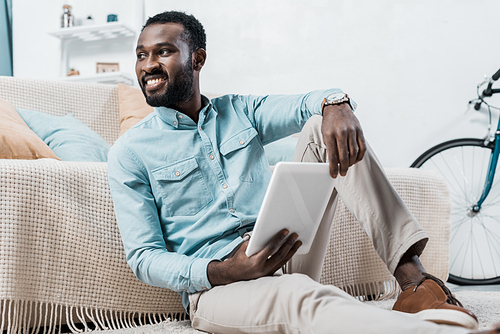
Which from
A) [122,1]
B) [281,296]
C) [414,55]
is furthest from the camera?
[122,1]

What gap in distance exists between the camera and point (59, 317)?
0.94 metres

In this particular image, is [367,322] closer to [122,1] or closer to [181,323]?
[181,323]

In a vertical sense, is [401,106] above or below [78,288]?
above

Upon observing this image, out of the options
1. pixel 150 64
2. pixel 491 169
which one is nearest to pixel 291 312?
pixel 150 64

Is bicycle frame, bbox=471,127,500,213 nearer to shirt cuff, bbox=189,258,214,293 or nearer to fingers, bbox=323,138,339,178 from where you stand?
fingers, bbox=323,138,339,178

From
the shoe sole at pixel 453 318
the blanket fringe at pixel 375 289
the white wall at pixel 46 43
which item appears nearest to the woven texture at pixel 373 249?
the blanket fringe at pixel 375 289

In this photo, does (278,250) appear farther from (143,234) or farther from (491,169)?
(491,169)

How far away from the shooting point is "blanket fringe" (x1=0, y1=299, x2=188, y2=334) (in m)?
0.87

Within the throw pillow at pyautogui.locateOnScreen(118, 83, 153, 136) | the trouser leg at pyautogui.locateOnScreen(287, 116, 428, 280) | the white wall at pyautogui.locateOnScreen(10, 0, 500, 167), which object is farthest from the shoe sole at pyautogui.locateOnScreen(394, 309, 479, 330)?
the white wall at pyautogui.locateOnScreen(10, 0, 500, 167)

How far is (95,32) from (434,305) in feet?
8.68

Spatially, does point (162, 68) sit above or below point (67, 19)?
below

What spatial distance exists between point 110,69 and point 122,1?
44 centimetres

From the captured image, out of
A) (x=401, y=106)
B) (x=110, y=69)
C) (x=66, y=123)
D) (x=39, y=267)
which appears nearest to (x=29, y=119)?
(x=66, y=123)

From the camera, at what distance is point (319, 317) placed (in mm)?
608
